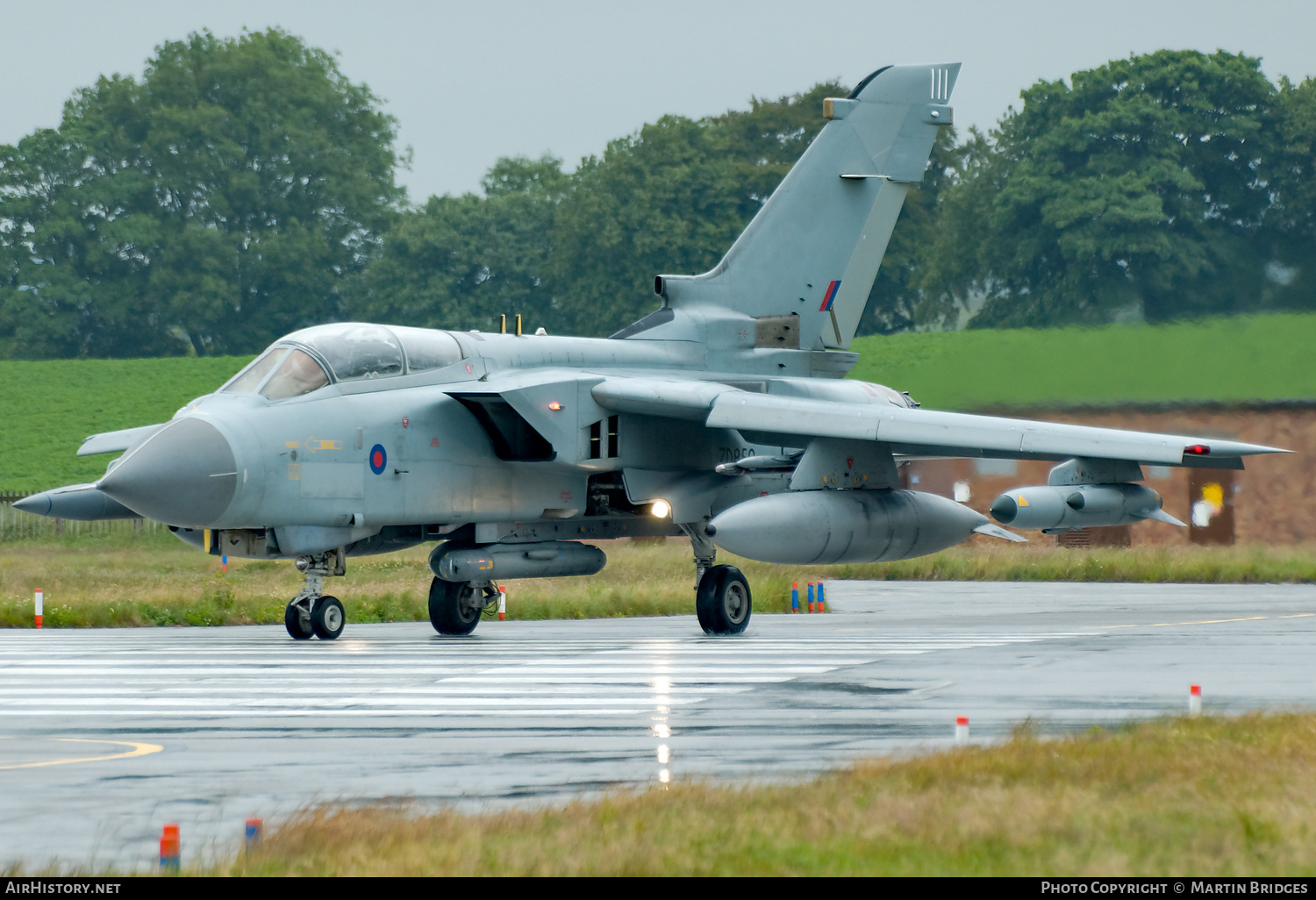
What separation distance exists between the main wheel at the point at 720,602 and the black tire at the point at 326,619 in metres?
4.11

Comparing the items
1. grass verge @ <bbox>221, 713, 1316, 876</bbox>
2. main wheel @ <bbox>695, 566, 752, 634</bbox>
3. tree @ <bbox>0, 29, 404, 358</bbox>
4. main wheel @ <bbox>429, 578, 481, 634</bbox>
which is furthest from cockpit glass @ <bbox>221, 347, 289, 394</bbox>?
tree @ <bbox>0, 29, 404, 358</bbox>

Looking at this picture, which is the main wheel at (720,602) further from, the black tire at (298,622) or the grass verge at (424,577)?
the black tire at (298,622)

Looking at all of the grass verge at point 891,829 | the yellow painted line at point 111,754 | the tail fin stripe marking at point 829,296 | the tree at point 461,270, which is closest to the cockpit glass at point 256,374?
the yellow painted line at point 111,754

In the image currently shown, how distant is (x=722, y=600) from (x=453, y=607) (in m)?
3.15

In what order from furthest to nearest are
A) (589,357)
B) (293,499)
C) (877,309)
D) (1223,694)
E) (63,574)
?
(877,309) < (63,574) < (589,357) < (293,499) < (1223,694)

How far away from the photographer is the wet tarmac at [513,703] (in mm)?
7434

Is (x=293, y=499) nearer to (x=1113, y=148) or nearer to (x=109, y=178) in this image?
(x=1113, y=148)

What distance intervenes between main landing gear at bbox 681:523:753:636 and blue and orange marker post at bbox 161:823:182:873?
42.4ft

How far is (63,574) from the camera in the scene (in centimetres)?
2823

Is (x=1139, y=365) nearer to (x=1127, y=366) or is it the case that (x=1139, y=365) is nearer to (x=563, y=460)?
→ (x=1127, y=366)

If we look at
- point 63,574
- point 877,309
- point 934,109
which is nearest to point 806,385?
point 934,109

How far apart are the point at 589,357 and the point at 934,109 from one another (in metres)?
6.47

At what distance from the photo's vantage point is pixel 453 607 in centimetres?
1830

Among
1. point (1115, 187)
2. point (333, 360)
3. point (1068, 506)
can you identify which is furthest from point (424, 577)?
point (1115, 187)
